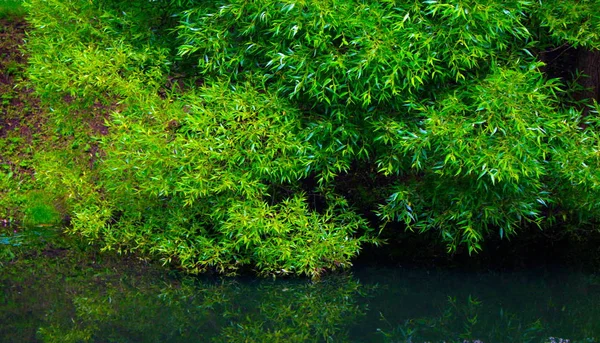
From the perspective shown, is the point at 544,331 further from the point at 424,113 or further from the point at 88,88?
the point at 88,88

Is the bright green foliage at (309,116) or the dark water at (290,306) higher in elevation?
the bright green foliage at (309,116)

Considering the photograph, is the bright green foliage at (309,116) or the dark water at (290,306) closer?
the dark water at (290,306)

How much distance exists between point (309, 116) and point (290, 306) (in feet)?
4.95

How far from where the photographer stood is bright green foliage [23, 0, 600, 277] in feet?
18.7

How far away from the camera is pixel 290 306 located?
571cm

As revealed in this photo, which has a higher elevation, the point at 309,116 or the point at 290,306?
the point at 309,116

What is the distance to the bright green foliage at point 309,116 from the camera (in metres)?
5.70

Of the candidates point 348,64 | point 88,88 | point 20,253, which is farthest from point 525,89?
point 20,253

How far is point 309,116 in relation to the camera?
6207 mm

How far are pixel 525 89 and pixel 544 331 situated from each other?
5.80ft

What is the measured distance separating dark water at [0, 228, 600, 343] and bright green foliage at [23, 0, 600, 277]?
329mm

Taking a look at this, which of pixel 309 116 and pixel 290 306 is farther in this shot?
pixel 309 116

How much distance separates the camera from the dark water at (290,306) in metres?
5.18

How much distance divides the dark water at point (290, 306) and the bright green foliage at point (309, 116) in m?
A: 0.33
